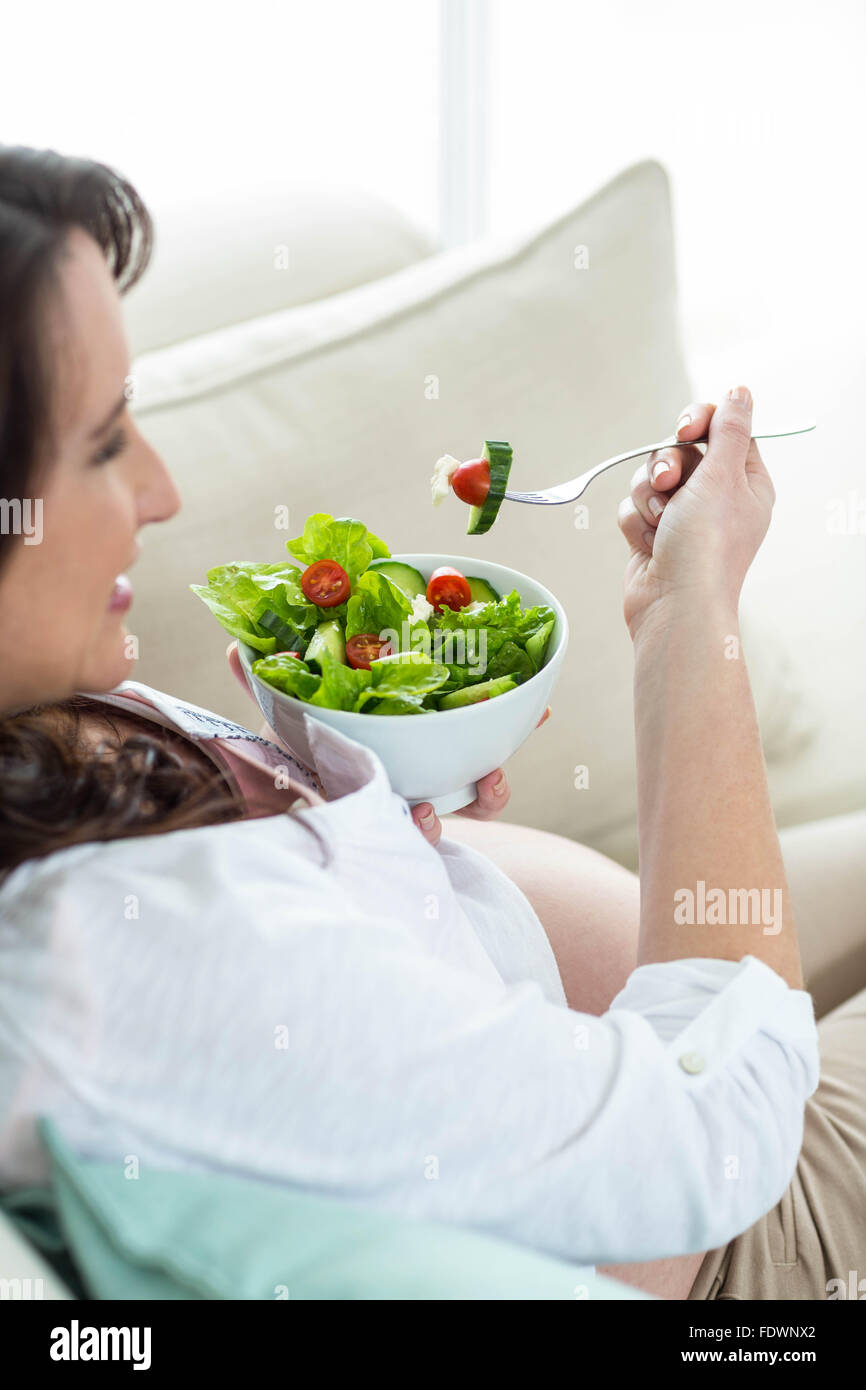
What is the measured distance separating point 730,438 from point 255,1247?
73cm

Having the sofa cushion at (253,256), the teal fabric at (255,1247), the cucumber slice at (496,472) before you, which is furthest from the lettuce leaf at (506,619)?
the sofa cushion at (253,256)

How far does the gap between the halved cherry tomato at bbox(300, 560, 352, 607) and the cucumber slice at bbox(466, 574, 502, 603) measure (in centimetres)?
12

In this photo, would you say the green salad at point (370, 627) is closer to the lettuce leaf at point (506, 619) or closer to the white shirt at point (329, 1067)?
the lettuce leaf at point (506, 619)

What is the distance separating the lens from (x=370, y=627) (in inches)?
36.6

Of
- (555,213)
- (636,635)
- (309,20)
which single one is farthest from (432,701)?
(309,20)

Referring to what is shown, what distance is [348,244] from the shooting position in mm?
1620

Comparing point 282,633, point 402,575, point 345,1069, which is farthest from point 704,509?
point 345,1069

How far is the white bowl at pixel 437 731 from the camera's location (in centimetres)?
81

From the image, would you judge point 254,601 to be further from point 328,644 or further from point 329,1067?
point 329,1067

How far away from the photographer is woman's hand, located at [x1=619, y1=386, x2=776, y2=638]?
37.3 inches

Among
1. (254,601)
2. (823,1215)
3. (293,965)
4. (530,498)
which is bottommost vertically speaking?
(823,1215)

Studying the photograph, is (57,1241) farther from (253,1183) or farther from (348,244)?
(348,244)

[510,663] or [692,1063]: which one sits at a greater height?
[510,663]

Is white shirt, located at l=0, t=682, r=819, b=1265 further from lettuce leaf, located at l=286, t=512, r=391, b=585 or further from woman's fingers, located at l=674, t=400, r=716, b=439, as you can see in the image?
woman's fingers, located at l=674, t=400, r=716, b=439
